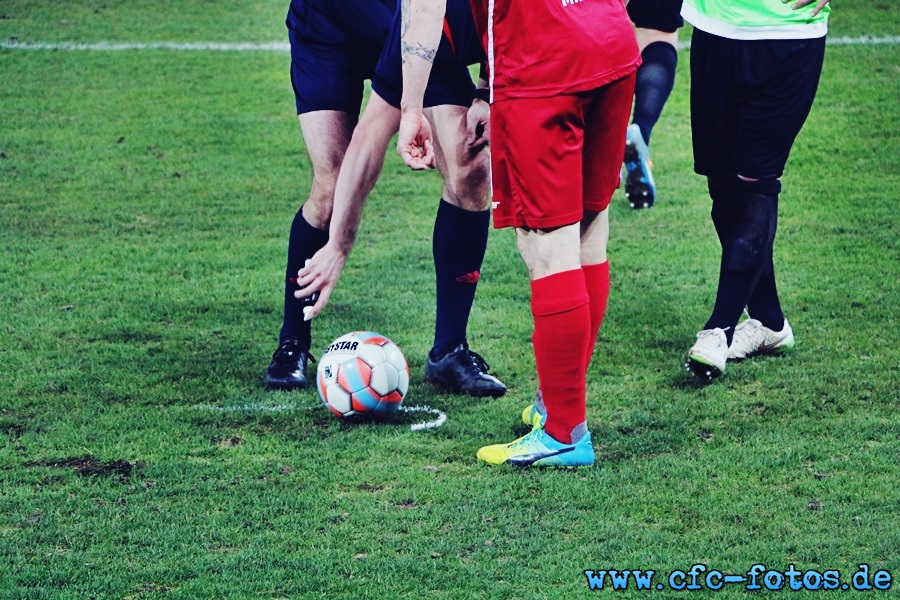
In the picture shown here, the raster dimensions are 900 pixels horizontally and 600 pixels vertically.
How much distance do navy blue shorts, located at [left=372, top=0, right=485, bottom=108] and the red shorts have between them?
710mm

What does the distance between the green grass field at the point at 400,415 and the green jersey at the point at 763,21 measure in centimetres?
123

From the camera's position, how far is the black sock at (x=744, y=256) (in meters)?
4.82

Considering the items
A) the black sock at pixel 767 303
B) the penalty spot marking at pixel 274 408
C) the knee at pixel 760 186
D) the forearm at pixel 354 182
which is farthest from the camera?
the black sock at pixel 767 303

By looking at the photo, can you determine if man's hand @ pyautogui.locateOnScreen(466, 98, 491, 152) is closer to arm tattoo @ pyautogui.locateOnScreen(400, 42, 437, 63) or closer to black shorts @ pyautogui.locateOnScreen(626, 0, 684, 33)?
arm tattoo @ pyautogui.locateOnScreen(400, 42, 437, 63)

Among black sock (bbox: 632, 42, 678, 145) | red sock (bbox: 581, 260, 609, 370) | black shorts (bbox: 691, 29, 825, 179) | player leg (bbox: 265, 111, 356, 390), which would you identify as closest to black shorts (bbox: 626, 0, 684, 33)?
black sock (bbox: 632, 42, 678, 145)

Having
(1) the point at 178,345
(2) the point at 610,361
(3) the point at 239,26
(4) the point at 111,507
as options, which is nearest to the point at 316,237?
(1) the point at 178,345

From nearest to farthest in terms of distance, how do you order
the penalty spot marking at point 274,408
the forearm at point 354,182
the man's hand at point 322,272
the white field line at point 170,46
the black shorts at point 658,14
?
the man's hand at point 322,272 → the forearm at point 354,182 → the penalty spot marking at point 274,408 → the black shorts at point 658,14 → the white field line at point 170,46

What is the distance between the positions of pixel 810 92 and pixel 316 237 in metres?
1.91

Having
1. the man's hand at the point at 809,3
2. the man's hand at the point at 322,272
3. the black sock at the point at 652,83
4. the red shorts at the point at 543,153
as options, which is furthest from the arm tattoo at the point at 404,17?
the black sock at the point at 652,83

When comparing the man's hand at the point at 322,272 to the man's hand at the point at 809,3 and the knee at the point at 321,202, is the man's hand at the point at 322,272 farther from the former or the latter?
the man's hand at the point at 809,3

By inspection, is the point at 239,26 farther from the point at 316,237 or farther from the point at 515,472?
the point at 515,472

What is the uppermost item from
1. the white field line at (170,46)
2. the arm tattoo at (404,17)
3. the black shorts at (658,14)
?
the arm tattoo at (404,17)

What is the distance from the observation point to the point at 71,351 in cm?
531

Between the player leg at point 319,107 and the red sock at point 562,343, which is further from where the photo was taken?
the player leg at point 319,107
